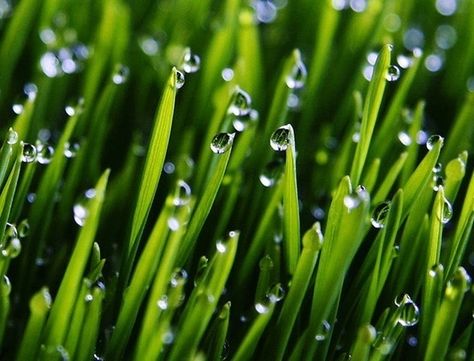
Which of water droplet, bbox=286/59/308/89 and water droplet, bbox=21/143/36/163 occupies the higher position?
water droplet, bbox=286/59/308/89

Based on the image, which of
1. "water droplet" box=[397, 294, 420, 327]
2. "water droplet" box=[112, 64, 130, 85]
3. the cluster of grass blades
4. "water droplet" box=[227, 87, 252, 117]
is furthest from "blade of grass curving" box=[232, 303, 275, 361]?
"water droplet" box=[112, 64, 130, 85]

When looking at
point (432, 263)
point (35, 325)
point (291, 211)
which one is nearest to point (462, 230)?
point (432, 263)

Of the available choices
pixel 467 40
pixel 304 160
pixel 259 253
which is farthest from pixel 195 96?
pixel 467 40

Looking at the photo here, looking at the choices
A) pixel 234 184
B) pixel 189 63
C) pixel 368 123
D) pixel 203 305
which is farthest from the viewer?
pixel 189 63

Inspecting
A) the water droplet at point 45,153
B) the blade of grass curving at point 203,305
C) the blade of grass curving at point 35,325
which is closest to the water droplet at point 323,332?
the blade of grass curving at point 203,305

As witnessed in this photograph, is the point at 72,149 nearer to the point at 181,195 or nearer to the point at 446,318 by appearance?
the point at 181,195

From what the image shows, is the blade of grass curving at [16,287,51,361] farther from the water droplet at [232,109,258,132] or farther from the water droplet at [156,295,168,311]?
the water droplet at [232,109,258,132]
